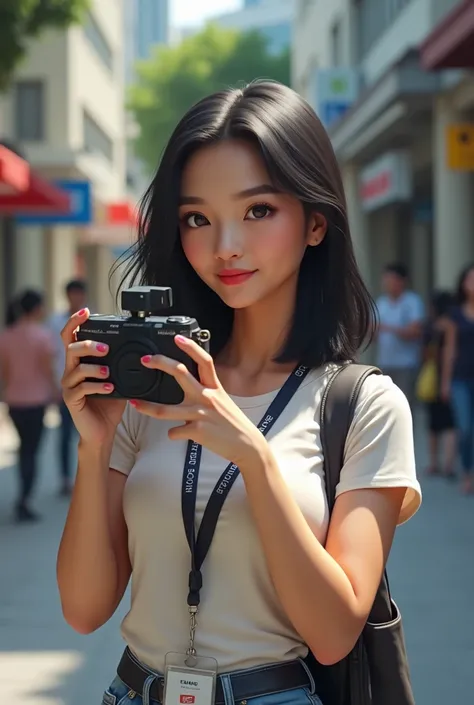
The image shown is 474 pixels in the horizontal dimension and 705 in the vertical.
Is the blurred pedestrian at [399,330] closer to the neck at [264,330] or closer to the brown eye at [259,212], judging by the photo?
the neck at [264,330]

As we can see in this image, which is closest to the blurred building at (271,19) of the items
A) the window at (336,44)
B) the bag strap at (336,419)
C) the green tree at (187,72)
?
the green tree at (187,72)

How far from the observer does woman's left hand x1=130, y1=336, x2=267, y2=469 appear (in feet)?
6.51

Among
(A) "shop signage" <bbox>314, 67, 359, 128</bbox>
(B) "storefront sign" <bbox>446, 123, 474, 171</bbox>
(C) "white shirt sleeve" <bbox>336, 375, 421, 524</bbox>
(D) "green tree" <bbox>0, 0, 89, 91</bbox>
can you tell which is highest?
(A) "shop signage" <bbox>314, 67, 359, 128</bbox>

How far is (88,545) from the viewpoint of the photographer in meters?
2.23

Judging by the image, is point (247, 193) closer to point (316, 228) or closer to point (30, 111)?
point (316, 228)

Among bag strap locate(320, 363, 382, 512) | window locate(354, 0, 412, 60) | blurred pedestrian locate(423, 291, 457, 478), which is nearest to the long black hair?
bag strap locate(320, 363, 382, 512)

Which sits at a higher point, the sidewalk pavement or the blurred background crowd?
the blurred background crowd

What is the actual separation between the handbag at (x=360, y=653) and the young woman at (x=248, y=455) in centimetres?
3

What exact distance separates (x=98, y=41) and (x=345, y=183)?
13.5m

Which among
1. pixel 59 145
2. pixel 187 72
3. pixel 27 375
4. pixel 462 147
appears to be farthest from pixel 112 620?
pixel 187 72

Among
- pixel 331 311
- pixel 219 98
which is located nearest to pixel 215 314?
pixel 331 311

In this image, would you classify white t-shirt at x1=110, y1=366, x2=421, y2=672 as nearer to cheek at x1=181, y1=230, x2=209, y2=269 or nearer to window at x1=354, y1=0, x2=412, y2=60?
cheek at x1=181, y1=230, x2=209, y2=269

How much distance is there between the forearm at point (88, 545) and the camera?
2225 millimetres

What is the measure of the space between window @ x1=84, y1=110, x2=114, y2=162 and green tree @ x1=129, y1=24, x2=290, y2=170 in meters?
20.9
